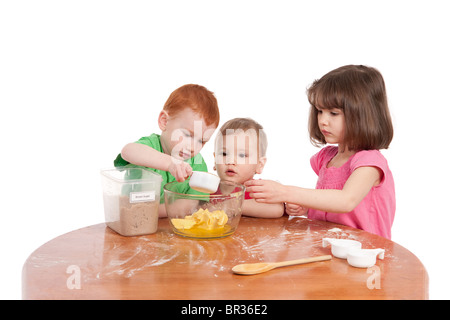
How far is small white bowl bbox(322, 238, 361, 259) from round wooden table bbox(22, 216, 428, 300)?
3 cm

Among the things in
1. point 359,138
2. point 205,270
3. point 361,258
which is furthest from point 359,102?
point 205,270

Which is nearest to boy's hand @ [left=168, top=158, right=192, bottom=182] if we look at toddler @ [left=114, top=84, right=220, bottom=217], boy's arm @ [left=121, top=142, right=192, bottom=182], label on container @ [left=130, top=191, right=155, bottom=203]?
boy's arm @ [left=121, top=142, right=192, bottom=182]

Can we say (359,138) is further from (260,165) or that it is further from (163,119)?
(163,119)

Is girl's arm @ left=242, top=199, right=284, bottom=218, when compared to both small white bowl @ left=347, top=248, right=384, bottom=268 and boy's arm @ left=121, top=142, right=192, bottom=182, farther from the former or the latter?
small white bowl @ left=347, top=248, right=384, bottom=268

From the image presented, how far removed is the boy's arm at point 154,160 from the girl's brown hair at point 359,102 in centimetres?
67

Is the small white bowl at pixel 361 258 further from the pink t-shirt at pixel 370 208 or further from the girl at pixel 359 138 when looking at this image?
the pink t-shirt at pixel 370 208

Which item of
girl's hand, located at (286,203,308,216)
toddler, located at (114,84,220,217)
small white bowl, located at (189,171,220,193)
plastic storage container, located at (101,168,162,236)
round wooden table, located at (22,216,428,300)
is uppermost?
toddler, located at (114,84,220,217)

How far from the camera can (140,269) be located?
148 centimetres

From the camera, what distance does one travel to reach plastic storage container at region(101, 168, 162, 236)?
5.75 feet

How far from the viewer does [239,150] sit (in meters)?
2.14

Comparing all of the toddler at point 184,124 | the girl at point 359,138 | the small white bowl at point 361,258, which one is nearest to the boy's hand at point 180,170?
the toddler at point 184,124

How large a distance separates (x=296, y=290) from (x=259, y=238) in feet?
1.49

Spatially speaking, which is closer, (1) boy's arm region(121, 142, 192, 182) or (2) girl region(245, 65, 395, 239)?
(1) boy's arm region(121, 142, 192, 182)

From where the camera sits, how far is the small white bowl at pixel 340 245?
1588 millimetres
